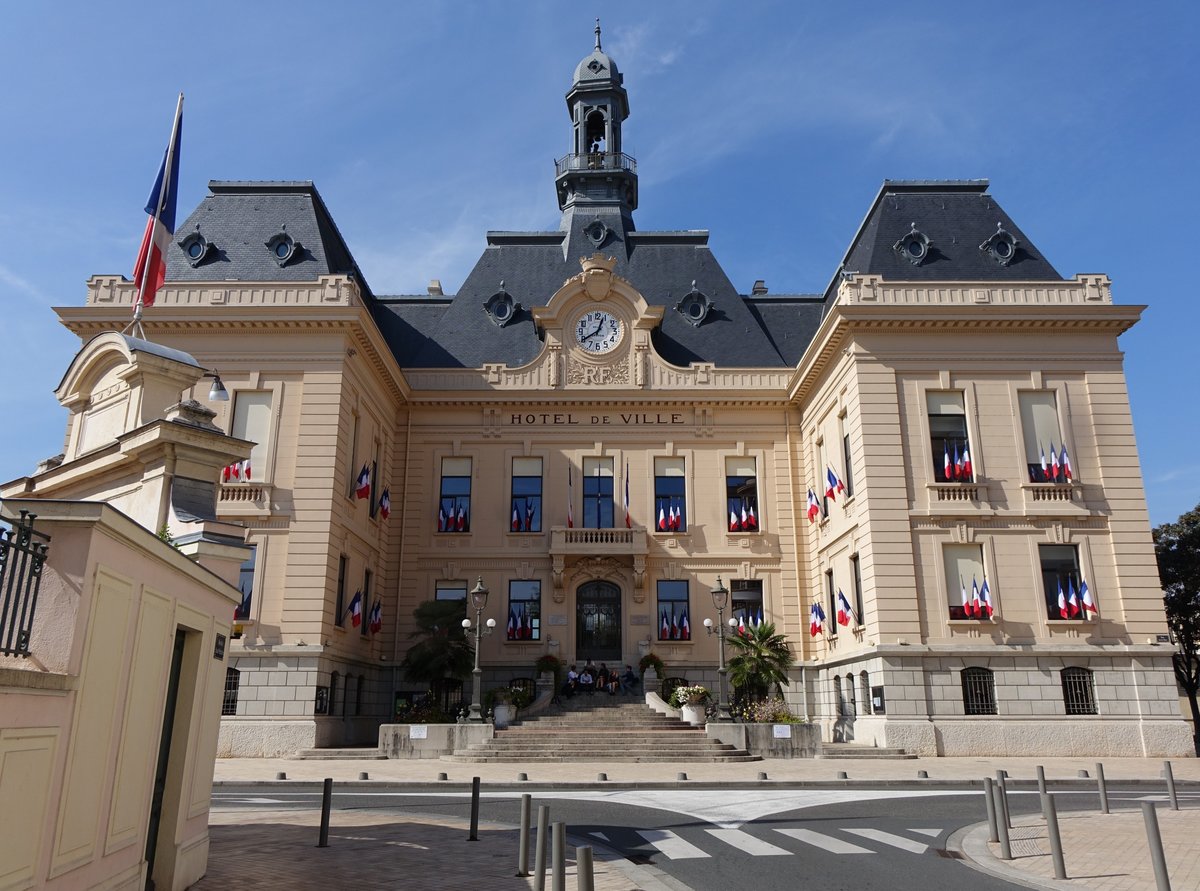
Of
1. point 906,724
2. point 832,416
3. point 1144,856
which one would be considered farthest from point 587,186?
point 1144,856

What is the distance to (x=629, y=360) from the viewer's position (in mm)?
36469

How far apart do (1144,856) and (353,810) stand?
11430 millimetres

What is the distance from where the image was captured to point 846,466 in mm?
30500

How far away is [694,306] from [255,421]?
1862 centimetres

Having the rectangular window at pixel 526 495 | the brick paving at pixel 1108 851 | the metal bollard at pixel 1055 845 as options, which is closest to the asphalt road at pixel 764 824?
the metal bollard at pixel 1055 845

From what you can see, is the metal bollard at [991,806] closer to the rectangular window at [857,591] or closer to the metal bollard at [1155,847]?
the metal bollard at [1155,847]

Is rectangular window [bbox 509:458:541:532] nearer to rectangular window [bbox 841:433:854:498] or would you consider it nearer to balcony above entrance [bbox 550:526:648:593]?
balcony above entrance [bbox 550:526:648:593]

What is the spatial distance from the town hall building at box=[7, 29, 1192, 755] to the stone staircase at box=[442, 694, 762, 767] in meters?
5.20

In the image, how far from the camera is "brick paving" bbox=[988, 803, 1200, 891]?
927 cm

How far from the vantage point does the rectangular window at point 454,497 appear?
3547 centimetres

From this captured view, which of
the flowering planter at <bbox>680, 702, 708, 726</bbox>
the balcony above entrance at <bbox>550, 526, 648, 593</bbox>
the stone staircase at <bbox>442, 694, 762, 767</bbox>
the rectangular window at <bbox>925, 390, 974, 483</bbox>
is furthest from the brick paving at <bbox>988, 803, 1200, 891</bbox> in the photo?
the balcony above entrance at <bbox>550, 526, 648, 593</bbox>

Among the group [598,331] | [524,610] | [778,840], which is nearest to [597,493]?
[524,610]

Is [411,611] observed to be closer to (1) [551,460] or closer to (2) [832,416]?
(1) [551,460]

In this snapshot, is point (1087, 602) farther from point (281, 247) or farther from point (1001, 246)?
point (281, 247)
